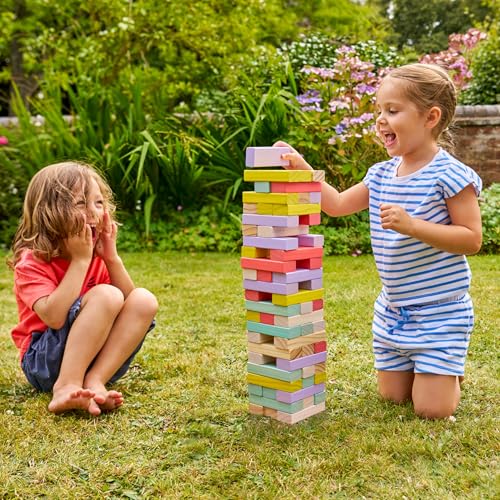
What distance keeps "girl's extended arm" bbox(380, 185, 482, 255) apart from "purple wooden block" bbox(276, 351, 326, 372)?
1.79 ft

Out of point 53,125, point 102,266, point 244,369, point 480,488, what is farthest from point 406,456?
point 53,125

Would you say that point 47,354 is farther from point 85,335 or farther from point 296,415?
point 296,415

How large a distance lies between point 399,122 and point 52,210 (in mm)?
1343

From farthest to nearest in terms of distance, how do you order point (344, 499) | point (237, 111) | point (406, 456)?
point (237, 111), point (406, 456), point (344, 499)

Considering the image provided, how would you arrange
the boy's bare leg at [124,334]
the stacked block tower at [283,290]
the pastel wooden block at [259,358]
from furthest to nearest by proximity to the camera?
1. the boy's bare leg at [124,334]
2. the pastel wooden block at [259,358]
3. the stacked block tower at [283,290]

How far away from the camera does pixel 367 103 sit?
6309mm

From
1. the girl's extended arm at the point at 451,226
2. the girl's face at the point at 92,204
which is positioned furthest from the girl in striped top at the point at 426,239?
the girl's face at the point at 92,204

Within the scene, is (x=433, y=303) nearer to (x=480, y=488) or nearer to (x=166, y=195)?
(x=480, y=488)

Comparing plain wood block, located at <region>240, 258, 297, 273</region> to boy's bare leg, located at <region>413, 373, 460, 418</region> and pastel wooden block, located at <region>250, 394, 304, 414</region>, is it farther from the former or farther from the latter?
boy's bare leg, located at <region>413, 373, 460, 418</region>

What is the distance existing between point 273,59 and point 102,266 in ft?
15.6

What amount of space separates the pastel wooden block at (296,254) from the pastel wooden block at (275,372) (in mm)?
395

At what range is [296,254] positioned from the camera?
251cm

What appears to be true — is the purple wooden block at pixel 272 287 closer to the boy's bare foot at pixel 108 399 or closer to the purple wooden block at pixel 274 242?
the purple wooden block at pixel 274 242

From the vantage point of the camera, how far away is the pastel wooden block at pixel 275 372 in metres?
2.49
